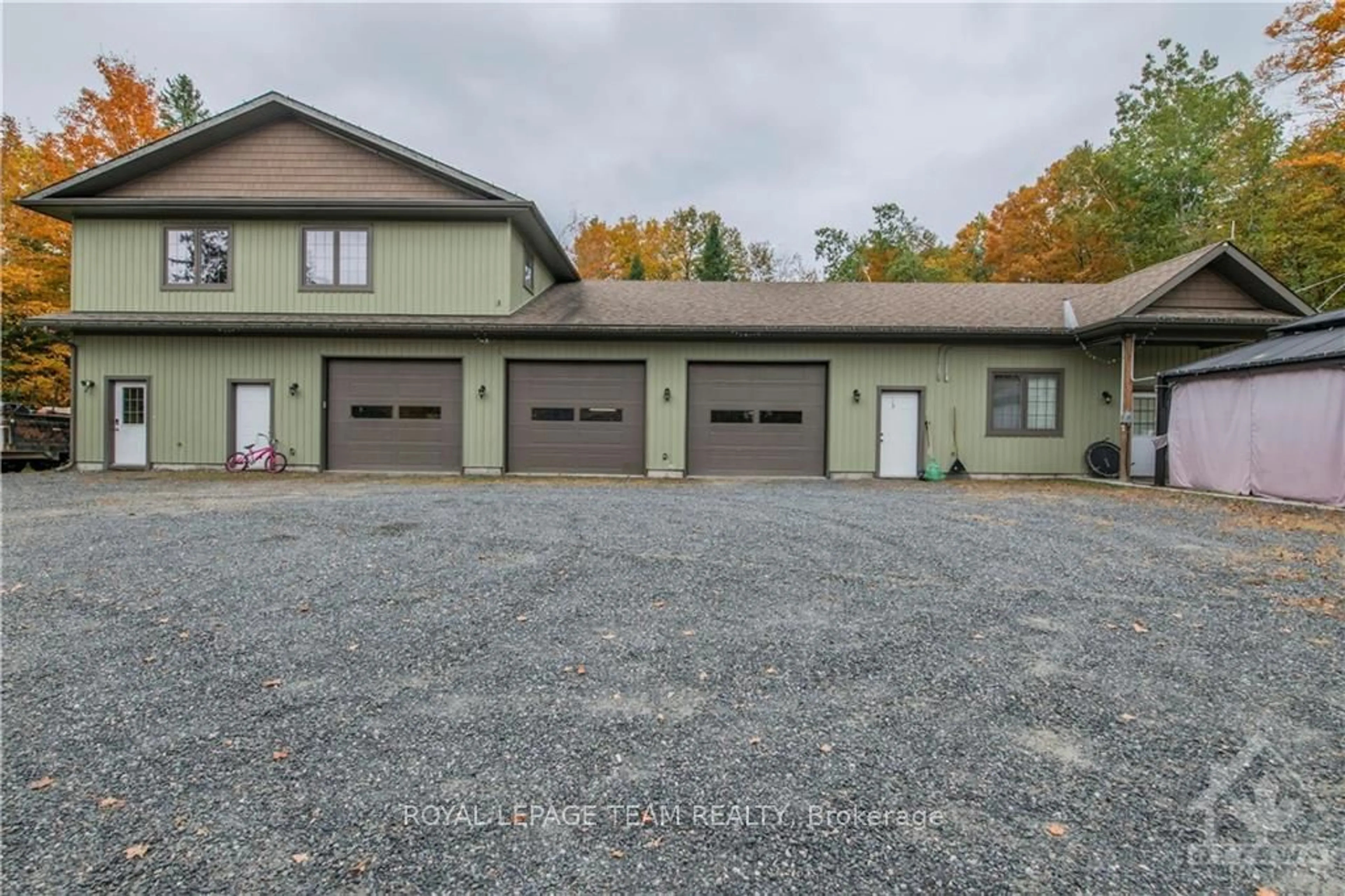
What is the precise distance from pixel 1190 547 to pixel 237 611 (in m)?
7.49

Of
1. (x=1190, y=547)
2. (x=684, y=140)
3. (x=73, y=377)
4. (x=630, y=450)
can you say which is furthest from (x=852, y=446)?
(x=684, y=140)

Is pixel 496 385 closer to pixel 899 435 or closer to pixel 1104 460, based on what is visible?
pixel 899 435

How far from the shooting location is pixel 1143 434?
12.8 meters

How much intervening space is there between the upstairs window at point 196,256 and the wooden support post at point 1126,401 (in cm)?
1639

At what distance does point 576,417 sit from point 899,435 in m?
6.14

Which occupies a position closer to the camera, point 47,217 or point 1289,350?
point 1289,350

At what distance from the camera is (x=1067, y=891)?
5.43 ft

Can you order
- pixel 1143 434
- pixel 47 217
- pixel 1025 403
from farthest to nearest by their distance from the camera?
pixel 47 217, pixel 1143 434, pixel 1025 403

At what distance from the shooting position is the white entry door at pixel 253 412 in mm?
12258

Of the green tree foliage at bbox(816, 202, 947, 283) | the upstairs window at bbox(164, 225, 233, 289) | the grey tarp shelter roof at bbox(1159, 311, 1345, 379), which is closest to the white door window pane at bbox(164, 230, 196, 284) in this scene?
the upstairs window at bbox(164, 225, 233, 289)

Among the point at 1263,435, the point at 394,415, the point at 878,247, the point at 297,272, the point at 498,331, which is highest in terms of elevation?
the point at 878,247

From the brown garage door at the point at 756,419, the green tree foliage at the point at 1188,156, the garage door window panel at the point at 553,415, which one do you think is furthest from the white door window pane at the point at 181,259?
the green tree foliage at the point at 1188,156

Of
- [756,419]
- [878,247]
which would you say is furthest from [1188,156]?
[756,419]

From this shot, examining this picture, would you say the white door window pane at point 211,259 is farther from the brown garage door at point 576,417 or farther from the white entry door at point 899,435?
the white entry door at point 899,435
